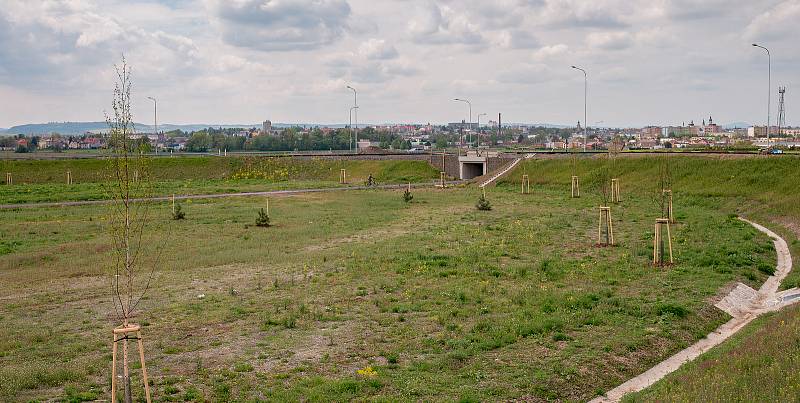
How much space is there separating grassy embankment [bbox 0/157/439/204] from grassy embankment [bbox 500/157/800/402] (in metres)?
18.9

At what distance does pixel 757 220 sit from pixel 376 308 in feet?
91.5

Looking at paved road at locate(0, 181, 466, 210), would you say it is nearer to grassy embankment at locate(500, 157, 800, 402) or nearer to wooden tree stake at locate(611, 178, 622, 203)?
grassy embankment at locate(500, 157, 800, 402)

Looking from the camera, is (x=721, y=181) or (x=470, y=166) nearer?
(x=721, y=181)

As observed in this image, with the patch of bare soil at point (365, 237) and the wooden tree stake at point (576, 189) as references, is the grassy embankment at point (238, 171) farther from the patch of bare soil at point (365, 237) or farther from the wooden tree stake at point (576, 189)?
the patch of bare soil at point (365, 237)

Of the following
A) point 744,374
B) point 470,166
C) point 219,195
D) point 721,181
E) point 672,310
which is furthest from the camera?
point 470,166

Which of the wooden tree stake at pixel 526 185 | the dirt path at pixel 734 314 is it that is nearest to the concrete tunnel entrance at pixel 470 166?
the wooden tree stake at pixel 526 185

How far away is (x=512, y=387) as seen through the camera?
14.3 metres

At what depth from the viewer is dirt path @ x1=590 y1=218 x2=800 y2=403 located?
15.2m

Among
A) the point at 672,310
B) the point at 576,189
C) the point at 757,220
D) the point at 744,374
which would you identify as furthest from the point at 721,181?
the point at 744,374

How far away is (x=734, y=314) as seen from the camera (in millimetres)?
20656

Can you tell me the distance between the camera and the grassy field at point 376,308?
14.7 meters

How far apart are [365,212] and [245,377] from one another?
33051 millimetres

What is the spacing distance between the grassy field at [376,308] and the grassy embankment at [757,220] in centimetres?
171

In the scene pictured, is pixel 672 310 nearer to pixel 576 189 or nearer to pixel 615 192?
pixel 615 192
